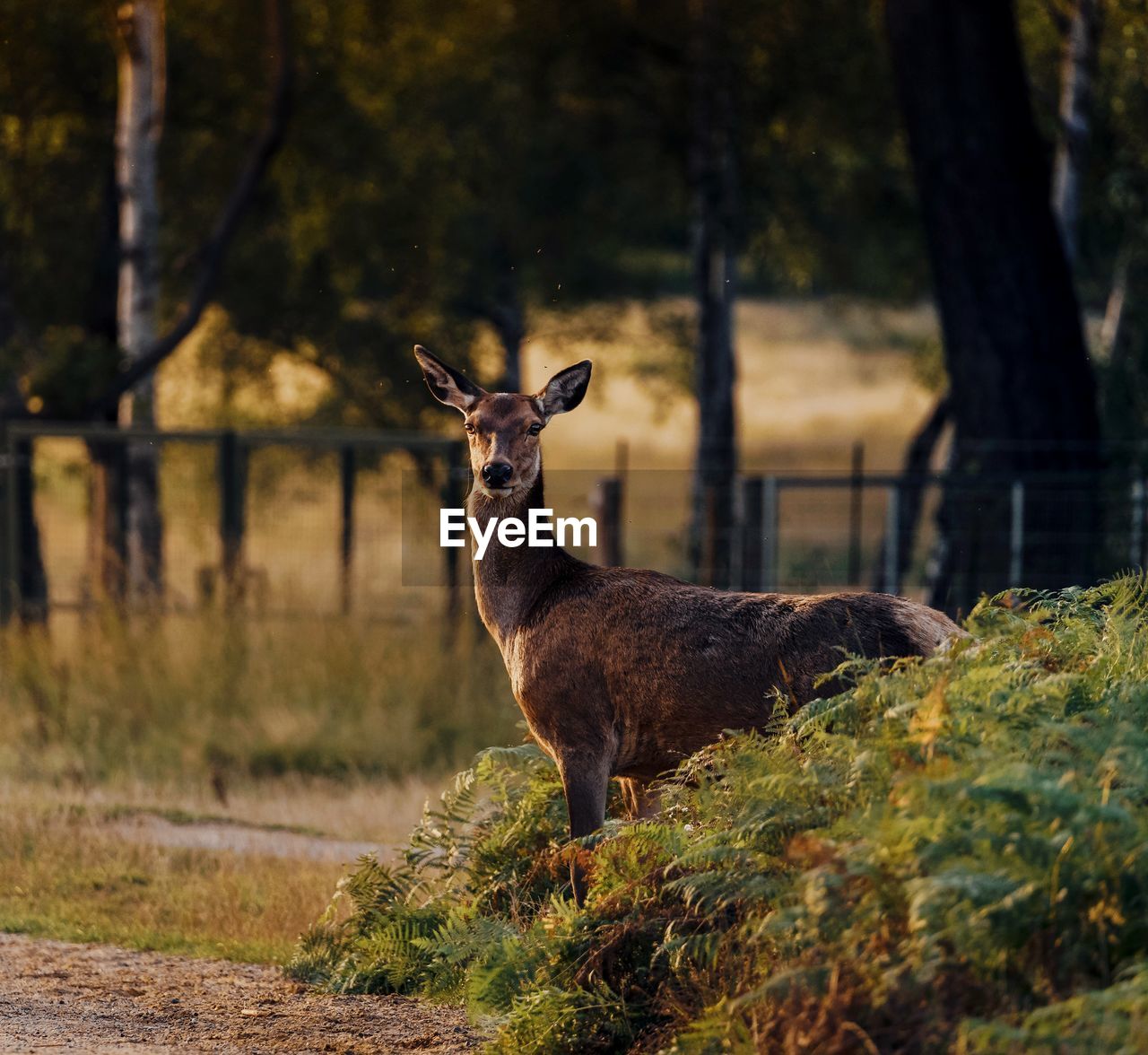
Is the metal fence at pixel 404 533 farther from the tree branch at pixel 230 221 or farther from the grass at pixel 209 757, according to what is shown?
the tree branch at pixel 230 221

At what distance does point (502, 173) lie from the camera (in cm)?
3055

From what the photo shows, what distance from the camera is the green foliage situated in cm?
506

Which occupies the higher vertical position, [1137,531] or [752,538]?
[1137,531]

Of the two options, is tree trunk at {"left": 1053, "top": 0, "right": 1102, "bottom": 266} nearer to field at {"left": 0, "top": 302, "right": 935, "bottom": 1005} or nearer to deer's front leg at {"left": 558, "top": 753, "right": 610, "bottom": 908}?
field at {"left": 0, "top": 302, "right": 935, "bottom": 1005}

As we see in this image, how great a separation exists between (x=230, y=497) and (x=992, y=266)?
744 cm

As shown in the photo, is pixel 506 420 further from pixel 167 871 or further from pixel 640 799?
pixel 167 871

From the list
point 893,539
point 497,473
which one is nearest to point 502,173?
point 893,539

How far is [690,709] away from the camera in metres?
7.31

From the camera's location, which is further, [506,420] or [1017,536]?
[1017,536]

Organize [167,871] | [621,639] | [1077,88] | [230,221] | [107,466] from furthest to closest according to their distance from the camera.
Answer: [1077,88] → [230,221] → [107,466] → [167,871] → [621,639]

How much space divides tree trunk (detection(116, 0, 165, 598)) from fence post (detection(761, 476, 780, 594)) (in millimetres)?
6396

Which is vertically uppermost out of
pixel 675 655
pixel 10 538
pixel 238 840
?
pixel 675 655

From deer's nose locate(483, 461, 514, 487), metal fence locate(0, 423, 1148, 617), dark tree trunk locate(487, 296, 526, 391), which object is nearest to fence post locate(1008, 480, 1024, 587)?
metal fence locate(0, 423, 1148, 617)

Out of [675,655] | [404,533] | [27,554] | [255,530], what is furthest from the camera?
[255,530]
